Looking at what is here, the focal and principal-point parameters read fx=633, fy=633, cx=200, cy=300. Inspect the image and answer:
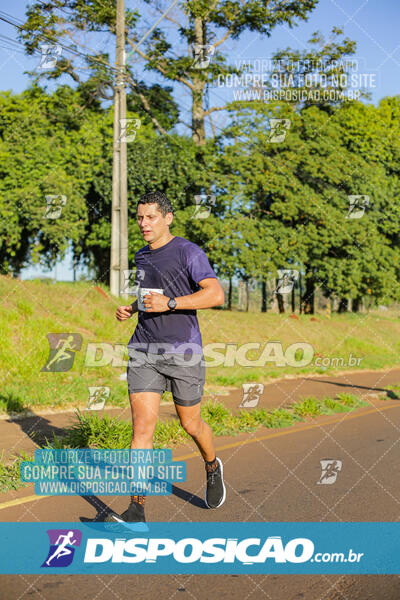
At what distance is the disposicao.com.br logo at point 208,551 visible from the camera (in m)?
4.04

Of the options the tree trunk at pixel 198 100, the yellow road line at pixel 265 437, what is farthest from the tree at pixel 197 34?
the yellow road line at pixel 265 437

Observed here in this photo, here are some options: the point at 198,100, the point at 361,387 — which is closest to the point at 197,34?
the point at 198,100

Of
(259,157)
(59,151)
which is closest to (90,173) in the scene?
(59,151)

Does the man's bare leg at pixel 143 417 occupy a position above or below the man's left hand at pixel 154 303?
below

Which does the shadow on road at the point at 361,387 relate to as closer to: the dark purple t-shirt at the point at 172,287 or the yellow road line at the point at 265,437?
the yellow road line at the point at 265,437

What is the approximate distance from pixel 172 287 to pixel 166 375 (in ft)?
2.11

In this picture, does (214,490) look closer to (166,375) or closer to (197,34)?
(166,375)

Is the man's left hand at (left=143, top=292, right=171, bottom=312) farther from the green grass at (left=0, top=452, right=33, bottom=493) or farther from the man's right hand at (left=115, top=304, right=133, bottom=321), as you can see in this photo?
the green grass at (left=0, top=452, right=33, bottom=493)

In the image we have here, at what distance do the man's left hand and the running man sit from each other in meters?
0.15

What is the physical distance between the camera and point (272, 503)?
16.9 feet

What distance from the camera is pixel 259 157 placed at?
91.2 feet

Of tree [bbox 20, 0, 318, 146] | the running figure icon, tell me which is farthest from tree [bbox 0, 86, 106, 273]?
the running figure icon

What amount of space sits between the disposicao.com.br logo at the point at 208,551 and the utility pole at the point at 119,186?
1382 centimetres

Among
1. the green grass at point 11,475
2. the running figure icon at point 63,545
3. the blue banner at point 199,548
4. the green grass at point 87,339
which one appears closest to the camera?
the blue banner at point 199,548
